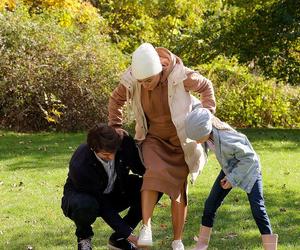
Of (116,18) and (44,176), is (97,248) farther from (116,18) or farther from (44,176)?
(116,18)

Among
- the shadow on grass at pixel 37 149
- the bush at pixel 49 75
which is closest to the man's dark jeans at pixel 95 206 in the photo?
the shadow on grass at pixel 37 149

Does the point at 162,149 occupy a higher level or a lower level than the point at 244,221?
higher

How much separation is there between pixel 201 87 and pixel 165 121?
→ 41cm

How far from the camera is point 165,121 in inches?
207

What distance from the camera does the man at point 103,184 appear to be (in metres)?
4.86

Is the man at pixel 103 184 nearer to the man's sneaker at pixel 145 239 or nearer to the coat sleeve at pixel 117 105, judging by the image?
the man's sneaker at pixel 145 239

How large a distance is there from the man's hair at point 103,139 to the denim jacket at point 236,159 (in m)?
0.77

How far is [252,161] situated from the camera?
4852mm

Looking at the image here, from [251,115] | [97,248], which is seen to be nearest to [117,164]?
[97,248]

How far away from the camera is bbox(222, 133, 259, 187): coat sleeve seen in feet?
15.8

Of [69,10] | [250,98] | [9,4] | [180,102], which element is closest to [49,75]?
[9,4]

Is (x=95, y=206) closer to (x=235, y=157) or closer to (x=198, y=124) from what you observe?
(x=198, y=124)

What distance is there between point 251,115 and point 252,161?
13517 millimetres

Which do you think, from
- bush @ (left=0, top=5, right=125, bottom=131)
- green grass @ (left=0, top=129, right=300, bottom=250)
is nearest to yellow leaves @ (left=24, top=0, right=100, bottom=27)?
bush @ (left=0, top=5, right=125, bottom=131)
